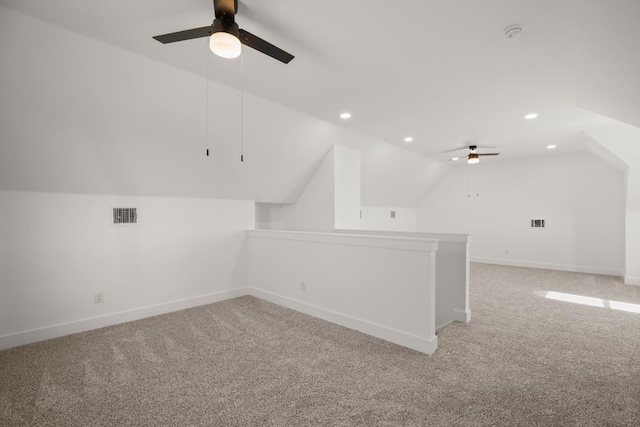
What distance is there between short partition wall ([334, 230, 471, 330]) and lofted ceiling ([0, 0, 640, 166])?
6.16ft

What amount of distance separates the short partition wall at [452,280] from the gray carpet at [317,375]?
23cm

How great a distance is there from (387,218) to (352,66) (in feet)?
20.8

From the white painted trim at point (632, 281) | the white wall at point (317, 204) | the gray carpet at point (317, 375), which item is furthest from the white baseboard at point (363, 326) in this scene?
the white painted trim at point (632, 281)

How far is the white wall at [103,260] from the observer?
3.13m

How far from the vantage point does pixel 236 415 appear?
6.55ft

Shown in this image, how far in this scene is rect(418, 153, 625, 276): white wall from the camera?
675 cm

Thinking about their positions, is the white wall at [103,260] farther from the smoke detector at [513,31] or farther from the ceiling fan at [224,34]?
the smoke detector at [513,31]

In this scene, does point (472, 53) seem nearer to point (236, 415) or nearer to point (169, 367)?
point (236, 415)

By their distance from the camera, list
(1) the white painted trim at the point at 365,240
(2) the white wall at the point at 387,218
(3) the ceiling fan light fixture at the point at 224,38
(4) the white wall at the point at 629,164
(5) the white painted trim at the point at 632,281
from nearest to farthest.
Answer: (3) the ceiling fan light fixture at the point at 224,38
(1) the white painted trim at the point at 365,240
(4) the white wall at the point at 629,164
(5) the white painted trim at the point at 632,281
(2) the white wall at the point at 387,218

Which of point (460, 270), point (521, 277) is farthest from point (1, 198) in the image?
point (521, 277)

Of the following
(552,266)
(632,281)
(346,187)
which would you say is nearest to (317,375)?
(346,187)

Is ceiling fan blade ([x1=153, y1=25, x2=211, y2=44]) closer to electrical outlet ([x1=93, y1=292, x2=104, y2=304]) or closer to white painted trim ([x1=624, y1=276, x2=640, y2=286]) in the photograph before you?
electrical outlet ([x1=93, y1=292, x2=104, y2=304])

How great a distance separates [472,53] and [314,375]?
3.19 metres

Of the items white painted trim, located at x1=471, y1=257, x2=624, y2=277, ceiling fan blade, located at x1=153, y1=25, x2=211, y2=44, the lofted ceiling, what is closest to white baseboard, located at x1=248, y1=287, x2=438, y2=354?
the lofted ceiling
